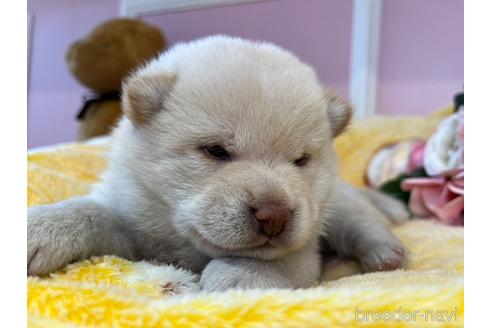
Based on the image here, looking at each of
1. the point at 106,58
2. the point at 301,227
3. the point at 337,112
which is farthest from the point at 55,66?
the point at 301,227

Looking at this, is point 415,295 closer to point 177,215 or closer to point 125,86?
point 177,215

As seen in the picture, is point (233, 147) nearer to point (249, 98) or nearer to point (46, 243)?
point (249, 98)

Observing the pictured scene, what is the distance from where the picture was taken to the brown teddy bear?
3.03 m

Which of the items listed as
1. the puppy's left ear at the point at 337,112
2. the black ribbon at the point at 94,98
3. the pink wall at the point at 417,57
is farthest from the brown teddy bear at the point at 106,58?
the puppy's left ear at the point at 337,112

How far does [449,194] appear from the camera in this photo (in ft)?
6.24

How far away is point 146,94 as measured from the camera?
3.59ft

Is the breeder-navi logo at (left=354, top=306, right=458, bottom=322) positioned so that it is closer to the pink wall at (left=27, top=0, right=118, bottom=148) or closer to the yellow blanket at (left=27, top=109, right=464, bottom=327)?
the yellow blanket at (left=27, top=109, right=464, bottom=327)

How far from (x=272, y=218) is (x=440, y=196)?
3.98 feet

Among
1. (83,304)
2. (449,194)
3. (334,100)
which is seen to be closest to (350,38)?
(449,194)

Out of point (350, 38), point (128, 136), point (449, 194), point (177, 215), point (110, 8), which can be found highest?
point (110, 8)

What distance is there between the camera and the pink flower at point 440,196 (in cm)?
184

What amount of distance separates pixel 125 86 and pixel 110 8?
2.14 m

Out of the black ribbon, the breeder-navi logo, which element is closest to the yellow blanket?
the breeder-navi logo

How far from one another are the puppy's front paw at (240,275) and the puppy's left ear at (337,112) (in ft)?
1.49
